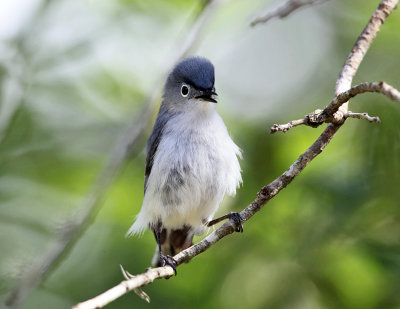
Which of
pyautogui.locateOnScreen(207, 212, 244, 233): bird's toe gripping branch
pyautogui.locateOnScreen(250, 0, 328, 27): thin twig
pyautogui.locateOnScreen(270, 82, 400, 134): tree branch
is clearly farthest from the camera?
pyautogui.locateOnScreen(250, 0, 328, 27): thin twig

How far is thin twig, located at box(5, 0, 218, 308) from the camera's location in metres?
2.39

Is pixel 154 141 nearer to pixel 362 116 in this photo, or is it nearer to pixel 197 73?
Answer: pixel 197 73

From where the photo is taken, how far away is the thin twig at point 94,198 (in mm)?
2393

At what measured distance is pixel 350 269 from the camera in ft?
9.04

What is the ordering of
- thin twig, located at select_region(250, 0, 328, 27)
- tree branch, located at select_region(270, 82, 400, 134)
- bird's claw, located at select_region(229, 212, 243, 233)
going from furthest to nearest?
thin twig, located at select_region(250, 0, 328, 27) < bird's claw, located at select_region(229, 212, 243, 233) < tree branch, located at select_region(270, 82, 400, 134)

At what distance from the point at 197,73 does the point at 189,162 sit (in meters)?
0.56

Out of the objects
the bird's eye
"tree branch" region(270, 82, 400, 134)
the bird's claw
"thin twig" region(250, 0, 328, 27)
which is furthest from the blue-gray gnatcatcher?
"tree branch" region(270, 82, 400, 134)

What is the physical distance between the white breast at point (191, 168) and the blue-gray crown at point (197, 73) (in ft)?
0.40

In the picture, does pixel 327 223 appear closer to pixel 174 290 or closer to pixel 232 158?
pixel 232 158

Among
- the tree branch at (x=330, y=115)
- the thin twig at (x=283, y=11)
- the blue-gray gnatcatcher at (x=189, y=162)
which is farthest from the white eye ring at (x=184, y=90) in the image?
the tree branch at (x=330, y=115)

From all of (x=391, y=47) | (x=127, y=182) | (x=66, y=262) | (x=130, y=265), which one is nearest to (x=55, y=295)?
(x=66, y=262)

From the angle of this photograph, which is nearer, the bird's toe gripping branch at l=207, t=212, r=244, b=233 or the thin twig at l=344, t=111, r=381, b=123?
the thin twig at l=344, t=111, r=381, b=123

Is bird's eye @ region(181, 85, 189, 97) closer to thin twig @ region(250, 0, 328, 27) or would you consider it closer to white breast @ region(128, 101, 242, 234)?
white breast @ region(128, 101, 242, 234)

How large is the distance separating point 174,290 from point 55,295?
2.81ft
